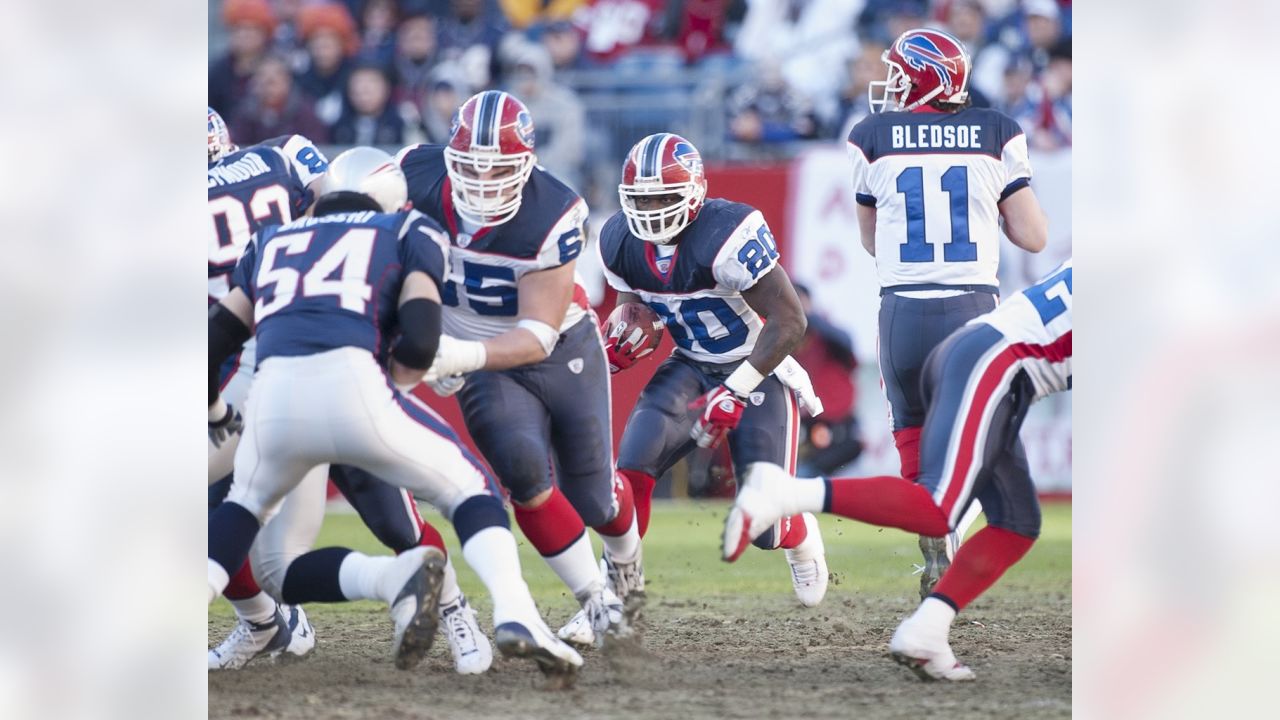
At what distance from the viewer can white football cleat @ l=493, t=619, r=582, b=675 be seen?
3977mm

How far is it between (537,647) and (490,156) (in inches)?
58.5

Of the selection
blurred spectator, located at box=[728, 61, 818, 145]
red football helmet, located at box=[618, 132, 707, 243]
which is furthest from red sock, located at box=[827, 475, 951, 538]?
blurred spectator, located at box=[728, 61, 818, 145]

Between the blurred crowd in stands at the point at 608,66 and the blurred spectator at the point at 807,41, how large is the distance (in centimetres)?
1

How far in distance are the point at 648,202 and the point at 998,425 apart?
1.49 m

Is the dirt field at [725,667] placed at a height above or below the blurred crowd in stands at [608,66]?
below

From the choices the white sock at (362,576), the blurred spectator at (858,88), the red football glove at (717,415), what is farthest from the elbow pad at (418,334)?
the blurred spectator at (858,88)

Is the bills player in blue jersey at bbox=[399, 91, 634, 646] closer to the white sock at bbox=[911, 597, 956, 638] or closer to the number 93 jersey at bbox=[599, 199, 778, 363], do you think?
the number 93 jersey at bbox=[599, 199, 778, 363]

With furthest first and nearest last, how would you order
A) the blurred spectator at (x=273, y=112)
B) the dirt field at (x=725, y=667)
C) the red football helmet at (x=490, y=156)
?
the blurred spectator at (x=273, y=112), the red football helmet at (x=490, y=156), the dirt field at (x=725, y=667)

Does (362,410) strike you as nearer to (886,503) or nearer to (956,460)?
(886,503)

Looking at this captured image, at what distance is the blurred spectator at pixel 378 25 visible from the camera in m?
12.2

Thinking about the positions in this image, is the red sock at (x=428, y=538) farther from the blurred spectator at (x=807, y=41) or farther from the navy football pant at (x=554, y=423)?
the blurred spectator at (x=807, y=41)
